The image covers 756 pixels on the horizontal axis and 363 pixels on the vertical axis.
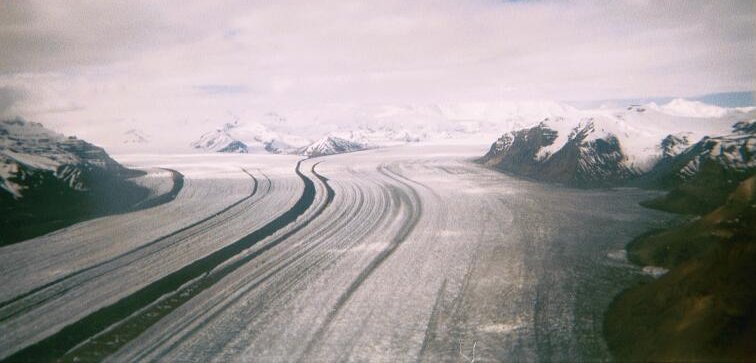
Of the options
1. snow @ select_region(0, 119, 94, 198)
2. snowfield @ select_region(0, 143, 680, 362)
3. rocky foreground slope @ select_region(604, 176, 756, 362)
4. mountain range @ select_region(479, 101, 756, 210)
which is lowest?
snowfield @ select_region(0, 143, 680, 362)

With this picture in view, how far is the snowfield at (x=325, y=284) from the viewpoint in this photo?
10.1 metres

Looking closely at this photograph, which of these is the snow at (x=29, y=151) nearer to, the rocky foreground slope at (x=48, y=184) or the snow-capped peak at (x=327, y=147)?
the rocky foreground slope at (x=48, y=184)

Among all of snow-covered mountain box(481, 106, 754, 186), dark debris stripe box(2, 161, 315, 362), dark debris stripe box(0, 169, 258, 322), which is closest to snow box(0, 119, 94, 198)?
dark debris stripe box(0, 169, 258, 322)

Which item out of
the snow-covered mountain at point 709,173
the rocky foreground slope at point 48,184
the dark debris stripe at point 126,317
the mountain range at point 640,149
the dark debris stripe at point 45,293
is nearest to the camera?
the dark debris stripe at point 126,317

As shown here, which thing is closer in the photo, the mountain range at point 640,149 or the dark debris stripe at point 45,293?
the dark debris stripe at point 45,293

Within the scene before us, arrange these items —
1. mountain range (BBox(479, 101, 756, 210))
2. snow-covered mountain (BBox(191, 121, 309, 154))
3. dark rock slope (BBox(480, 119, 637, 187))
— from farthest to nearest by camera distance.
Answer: snow-covered mountain (BBox(191, 121, 309, 154)) → dark rock slope (BBox(480, 119, 637, 187)) → mountain range (BBox(479, 101, 756, 210))

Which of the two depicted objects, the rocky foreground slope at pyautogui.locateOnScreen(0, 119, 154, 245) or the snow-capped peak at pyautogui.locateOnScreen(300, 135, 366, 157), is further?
the snow-capped peak at pyautogui.locateOnScreen(300, 135, 366, 157)

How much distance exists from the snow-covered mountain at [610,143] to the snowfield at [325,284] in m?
9.27

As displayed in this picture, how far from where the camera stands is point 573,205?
1013 inches

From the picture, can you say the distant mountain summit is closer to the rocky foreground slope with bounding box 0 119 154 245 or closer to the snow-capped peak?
the rocky foreground slope with bounding box 0 119 154 245

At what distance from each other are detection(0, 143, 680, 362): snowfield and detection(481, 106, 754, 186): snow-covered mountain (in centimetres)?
927

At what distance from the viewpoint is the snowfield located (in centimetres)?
1009

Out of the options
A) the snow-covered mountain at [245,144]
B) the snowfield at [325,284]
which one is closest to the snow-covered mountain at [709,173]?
the snowfield at [325,284]

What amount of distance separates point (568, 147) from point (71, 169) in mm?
48368
